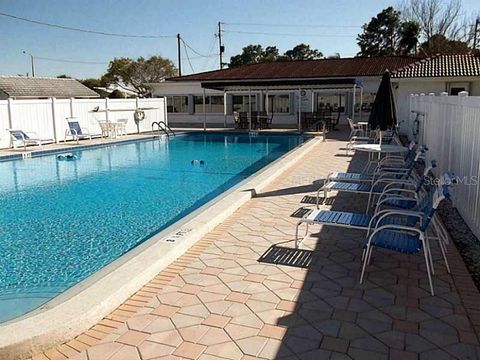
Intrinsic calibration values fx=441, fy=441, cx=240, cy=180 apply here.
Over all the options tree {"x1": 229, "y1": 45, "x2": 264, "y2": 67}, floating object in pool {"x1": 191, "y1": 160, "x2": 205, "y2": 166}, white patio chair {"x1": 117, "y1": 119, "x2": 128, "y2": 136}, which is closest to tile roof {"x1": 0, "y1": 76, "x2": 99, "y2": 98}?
white patio chair {"x1": 117, "y1": 119, "x2": 128, "y2": 136}

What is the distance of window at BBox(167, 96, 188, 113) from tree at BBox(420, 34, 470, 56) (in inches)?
890

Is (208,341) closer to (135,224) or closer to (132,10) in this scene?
(135,224)

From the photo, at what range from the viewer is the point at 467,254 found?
15.5 feet

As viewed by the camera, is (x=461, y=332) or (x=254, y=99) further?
(x=254, y=99)

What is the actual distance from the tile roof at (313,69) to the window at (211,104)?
6.28ft

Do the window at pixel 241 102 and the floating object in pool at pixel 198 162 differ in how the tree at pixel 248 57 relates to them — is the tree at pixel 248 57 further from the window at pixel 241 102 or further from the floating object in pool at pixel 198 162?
the floating object in pool at pixel 198 162

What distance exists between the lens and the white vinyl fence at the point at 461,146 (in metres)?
5.28

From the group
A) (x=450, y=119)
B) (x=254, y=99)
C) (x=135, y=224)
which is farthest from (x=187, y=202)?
(x=254, y=99)

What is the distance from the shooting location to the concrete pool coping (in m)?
2.94

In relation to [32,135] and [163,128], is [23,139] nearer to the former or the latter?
[32,135]

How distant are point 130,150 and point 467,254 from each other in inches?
549

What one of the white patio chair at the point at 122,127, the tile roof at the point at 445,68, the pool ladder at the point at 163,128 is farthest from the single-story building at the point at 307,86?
the white patio chair at the point at 122,127

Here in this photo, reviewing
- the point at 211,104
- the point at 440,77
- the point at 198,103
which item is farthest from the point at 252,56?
the point at 440,77

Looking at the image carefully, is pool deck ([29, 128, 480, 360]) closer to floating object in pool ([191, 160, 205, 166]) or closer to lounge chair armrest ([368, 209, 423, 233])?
lounge chair armrest ([368, 209, 423, 233])
